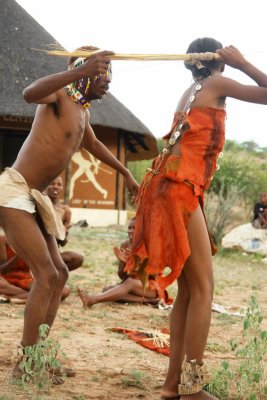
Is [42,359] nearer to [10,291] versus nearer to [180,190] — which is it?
[180,190]

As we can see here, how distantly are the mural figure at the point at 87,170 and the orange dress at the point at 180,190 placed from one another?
14004 millimetres

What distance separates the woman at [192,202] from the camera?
9.48 feet

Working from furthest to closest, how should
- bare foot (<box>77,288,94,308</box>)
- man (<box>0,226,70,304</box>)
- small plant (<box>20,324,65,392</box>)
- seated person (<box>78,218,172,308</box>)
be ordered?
seated person (<box>78,218,172,308</box>) < man (<box>0,226,70,304</box>) < bare foot (<box>77,288,94,308</box>) < small plant (<box>20,324,65,392</box>)

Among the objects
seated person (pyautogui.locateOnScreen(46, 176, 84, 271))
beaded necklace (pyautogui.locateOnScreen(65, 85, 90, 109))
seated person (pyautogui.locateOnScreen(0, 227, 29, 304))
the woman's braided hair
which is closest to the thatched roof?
seated person (pyautogui.locateOnScreen(46, 176, 84, 271))

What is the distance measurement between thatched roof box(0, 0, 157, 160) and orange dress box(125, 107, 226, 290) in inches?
491

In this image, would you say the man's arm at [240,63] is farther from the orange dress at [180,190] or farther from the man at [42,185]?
the man at [42,185]

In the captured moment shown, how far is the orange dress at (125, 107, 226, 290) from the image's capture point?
9.53 ft

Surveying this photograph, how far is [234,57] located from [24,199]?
1249mm

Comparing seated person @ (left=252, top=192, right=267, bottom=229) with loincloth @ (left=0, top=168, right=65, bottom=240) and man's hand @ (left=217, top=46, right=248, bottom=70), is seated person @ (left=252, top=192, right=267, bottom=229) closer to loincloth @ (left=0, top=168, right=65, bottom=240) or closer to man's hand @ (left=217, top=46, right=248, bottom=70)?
loincloth @ (left=0, top=168, right=65, bottom=240)

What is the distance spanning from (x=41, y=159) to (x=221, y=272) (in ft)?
20.3

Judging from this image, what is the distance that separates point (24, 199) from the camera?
329 cm

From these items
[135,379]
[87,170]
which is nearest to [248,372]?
[135,379]

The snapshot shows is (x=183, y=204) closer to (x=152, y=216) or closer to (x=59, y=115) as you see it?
(x=152, y=216)

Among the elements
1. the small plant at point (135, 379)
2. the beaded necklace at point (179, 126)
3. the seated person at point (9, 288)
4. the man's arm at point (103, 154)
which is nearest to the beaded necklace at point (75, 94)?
the man's arm at point (103, 154)
